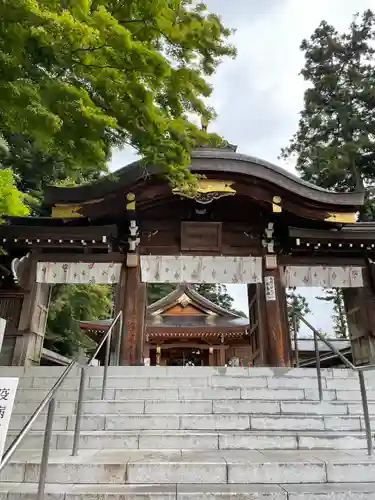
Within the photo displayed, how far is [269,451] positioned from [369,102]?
21.3m

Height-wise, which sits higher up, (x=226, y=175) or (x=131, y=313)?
(x=226, y=175)

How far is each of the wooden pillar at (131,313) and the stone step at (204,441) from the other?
347 centimetres

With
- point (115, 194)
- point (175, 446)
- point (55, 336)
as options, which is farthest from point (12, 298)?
point (175, 446)

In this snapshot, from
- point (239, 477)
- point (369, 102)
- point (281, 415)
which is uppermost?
point (369, 102)

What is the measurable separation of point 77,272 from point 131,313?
1.69m

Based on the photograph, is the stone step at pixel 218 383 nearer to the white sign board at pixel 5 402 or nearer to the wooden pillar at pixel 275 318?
the wooden pillar at pixel 275 318

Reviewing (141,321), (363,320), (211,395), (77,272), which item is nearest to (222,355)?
(363,320)

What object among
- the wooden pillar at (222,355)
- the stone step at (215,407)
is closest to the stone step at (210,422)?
the stone step at (215,407)

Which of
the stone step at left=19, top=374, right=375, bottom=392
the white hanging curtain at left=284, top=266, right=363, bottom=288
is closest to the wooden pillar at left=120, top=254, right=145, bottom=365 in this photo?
the stone step at left=19, top=374, right=375, bottom=392

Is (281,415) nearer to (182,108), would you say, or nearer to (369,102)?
(182,108)

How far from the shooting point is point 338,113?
20703mm

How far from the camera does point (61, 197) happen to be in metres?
8.20

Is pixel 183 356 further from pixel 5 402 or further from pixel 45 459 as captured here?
pixel 5 402

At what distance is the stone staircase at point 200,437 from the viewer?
284cm
